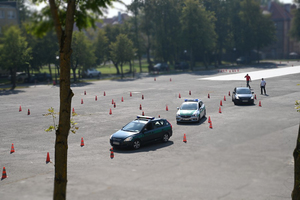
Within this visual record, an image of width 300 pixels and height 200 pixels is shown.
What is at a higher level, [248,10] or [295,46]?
[248,10]

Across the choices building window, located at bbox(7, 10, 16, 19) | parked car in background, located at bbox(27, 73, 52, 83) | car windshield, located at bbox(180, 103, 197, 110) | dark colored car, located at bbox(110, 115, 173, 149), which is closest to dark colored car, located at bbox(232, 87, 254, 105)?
car windshield, located at bbox(180, 103, 197, 110)

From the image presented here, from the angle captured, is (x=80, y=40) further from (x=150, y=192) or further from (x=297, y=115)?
(x=150, y=192)

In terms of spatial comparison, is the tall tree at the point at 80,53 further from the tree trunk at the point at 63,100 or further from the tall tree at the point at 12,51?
the tree trunk at the point at 63,100

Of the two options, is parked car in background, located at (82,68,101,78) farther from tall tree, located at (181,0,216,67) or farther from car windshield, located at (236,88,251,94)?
car windshield, located at (236,88,251,94)

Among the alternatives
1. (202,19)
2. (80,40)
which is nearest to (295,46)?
(202,19)

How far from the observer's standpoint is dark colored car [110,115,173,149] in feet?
62.1

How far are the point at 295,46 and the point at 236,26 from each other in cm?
3078

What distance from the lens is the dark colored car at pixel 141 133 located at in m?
18.9

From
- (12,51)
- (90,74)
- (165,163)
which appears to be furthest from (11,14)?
(165,163)

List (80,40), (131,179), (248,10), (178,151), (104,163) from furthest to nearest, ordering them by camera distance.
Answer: (248,10) < (80,40) < (178,151) < (104,163) < (131,179)

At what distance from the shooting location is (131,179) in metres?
13.6

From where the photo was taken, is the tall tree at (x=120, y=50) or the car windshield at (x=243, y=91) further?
the tall tree at (x=120, y=50)

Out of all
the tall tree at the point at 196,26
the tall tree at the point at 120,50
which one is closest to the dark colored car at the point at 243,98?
the tall tree at the point at 120,50

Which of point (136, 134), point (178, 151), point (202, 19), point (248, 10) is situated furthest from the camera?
point (248, 10)
